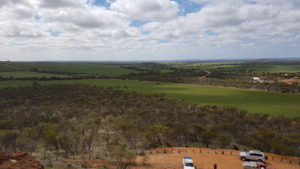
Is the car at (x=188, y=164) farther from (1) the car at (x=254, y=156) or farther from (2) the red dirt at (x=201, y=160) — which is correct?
(1) the car at (x=254, y=156)

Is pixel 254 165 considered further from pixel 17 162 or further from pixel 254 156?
pixel 17 162

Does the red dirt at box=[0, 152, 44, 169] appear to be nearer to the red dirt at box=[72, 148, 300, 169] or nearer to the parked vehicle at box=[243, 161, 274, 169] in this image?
the red dirt at box=[72, 148, 300, 169]

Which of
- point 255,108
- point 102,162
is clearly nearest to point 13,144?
point 102,162

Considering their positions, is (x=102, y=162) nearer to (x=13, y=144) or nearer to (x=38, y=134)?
(x=13, y=144)

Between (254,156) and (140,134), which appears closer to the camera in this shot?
(254,156)

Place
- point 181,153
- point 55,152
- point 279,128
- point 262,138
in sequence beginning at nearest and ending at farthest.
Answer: point 181,153
point 55,152
point 262,138
point 279,128

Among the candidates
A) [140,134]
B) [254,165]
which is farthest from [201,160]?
[140,134]

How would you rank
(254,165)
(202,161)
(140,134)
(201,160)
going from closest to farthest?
(254,165), (202,161), (201,160), (140,134)

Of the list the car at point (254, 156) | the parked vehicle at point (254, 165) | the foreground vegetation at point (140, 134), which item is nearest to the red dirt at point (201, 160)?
the car at point (254, 156)
